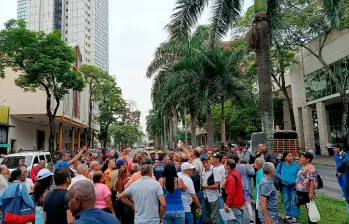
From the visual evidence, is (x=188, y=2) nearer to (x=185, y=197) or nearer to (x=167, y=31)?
(x=167, y=31)

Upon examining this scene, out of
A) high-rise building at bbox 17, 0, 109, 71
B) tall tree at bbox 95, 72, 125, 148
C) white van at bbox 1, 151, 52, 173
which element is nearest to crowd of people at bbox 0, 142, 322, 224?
white van at bbox 1, 151, 52, 173

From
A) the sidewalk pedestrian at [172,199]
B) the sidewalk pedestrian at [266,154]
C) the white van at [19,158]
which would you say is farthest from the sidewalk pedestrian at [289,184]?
the white van at [19,158]

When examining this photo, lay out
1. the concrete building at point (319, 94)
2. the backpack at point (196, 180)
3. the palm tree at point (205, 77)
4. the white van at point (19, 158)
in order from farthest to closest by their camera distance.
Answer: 1. the concrete building at point (319, 94)
2. the palm tree at point (205, 77)
3. the white van at point (19, 158)
4. the backpack at point (196, 180)

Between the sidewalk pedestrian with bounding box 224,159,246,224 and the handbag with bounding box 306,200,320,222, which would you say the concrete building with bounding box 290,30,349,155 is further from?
the sidewalk pedestrian with bounding box 224,159,246,224

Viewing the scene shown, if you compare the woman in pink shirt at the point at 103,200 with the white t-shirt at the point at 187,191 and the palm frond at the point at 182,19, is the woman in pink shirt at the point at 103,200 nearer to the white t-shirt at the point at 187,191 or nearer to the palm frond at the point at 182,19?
the white t-shirt at the point at 187,191

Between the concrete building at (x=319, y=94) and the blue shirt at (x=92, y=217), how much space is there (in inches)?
1180

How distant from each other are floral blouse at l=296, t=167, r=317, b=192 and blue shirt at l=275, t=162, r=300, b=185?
906 millimetres

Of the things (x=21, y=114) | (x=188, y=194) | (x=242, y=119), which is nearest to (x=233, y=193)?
(x=188, y=194)

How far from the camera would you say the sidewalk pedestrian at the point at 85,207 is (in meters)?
2.49

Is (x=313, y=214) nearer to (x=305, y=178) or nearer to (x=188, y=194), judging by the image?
(x=305, y=178)

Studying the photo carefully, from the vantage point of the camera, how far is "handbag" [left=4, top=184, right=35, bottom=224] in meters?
5.17

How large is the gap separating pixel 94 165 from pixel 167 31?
7.78 meters

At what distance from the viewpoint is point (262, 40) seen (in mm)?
10117

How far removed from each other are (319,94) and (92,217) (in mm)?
36793
